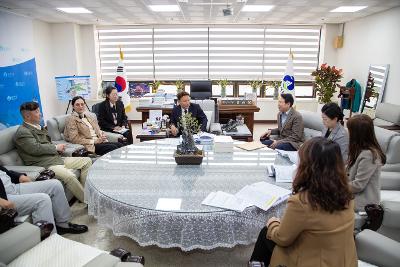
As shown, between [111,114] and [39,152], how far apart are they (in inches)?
68.3

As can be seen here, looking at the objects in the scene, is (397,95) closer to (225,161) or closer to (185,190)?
(225,161)

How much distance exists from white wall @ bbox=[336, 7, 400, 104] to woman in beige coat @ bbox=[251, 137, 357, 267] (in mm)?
5074

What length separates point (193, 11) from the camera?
5.88 metres

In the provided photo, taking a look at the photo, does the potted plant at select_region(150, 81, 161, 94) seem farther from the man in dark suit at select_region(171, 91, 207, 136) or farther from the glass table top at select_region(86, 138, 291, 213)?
the glass table top at select_region(86, 138, 291, 213)

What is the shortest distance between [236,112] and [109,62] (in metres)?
4.37

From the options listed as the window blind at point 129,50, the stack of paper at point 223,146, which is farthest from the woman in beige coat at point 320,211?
the window blind at point 129,50

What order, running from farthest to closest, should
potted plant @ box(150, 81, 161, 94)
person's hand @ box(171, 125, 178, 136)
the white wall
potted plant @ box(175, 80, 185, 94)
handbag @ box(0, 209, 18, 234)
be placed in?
potted plant @ box(150, 81, 161, 94) < potted plant @ box(175, 80, 185, 94) < the white wall < person's hand @ box(171, 125, 178, 136) < handbag @ box(0, 209, 18, 234)

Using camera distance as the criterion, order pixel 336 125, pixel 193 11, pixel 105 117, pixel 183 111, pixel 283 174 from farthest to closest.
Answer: pixel 193 11 → pixel 105 117 → pixel 183 111 → pixel 336 125 → pixel 283 174

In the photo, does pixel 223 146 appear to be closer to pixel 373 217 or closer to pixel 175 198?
pixel 175 198

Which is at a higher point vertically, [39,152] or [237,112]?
[237,112]

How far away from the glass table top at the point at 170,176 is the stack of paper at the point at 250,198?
6cm

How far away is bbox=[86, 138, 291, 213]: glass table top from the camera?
2.00 metres

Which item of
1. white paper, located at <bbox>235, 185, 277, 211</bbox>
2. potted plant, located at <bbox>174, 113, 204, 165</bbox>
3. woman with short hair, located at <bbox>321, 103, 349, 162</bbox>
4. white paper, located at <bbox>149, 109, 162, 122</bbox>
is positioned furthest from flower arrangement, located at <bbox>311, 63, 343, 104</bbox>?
white paper, located at <bbox>235, 185, 277, 211</bbox>

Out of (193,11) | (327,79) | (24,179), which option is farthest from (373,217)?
(327,79)
